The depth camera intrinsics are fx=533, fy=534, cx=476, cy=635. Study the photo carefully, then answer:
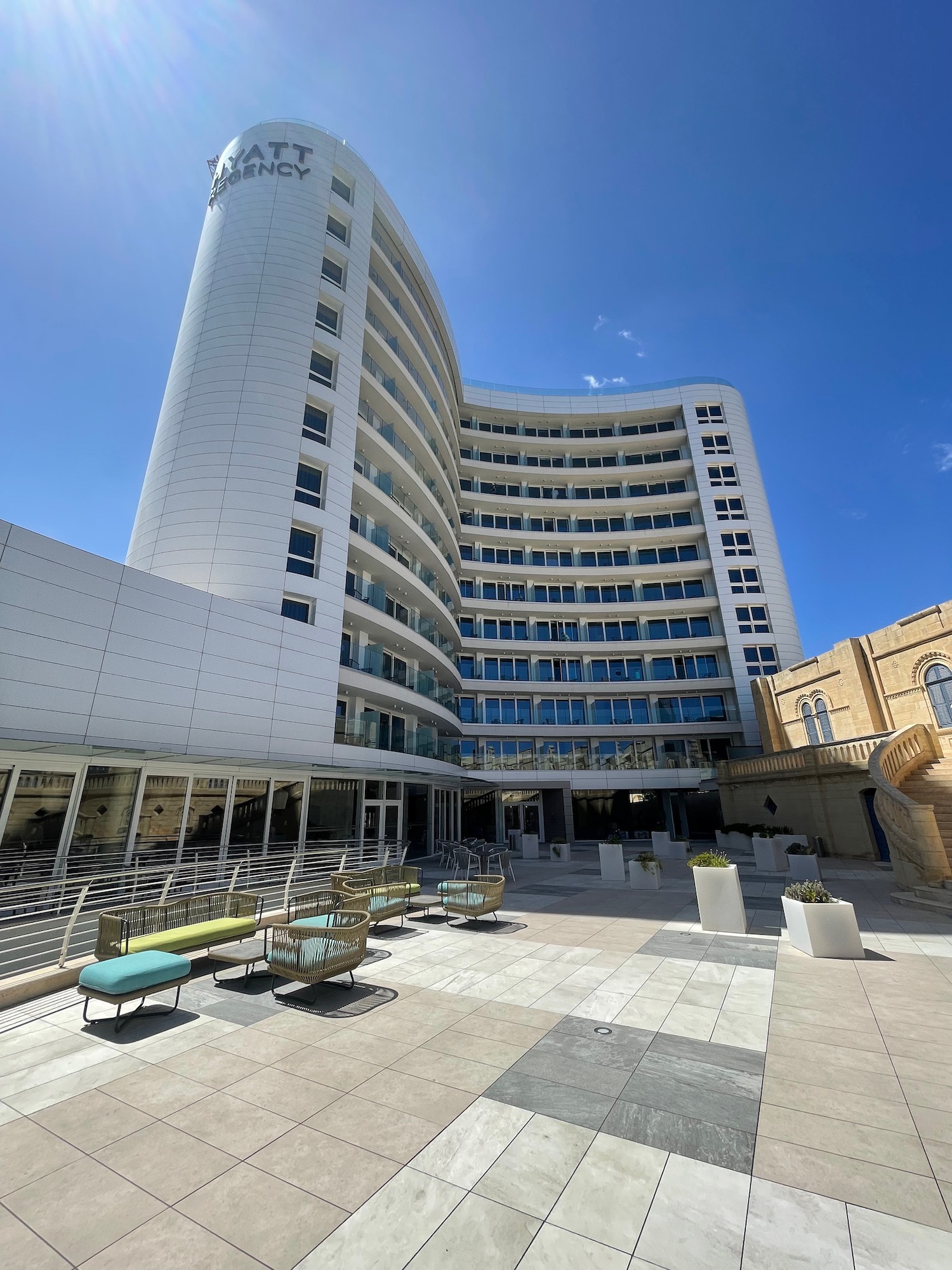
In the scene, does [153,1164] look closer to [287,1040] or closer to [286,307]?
[287,1040]

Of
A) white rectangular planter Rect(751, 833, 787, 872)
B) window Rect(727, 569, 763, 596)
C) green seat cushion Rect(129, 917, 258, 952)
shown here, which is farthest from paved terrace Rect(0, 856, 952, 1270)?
window Rect(727, 569, 763, 596)

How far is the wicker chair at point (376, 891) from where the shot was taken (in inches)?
371

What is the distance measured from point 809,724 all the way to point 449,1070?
28182mm

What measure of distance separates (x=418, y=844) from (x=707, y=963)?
18.2 metres

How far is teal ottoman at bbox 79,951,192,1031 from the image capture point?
5508 millimetres

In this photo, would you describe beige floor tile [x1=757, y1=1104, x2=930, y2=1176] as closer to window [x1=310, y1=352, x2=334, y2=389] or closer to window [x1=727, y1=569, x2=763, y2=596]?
window [x1=310, y1=352, x2=334, y2=389]

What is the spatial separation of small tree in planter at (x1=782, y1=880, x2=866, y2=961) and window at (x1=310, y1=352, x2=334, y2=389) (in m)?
22.0

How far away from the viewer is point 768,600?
3625 cm

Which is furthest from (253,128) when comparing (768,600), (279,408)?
(768,600)

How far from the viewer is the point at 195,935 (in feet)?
23.4

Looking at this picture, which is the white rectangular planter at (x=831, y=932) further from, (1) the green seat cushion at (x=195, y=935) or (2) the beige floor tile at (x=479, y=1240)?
(1) the green seat cushion at (x=195, y=935)

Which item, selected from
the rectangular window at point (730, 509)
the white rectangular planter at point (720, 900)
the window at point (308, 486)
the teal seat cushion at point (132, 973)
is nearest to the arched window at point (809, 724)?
the rectangular window at point (730, 509)

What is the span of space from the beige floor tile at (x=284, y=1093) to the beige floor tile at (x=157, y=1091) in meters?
0.33

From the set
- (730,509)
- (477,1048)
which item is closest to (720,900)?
(477,1048)
